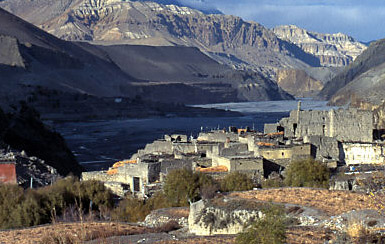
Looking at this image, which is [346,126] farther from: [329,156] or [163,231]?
[163,231]

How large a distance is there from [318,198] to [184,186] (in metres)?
7.45

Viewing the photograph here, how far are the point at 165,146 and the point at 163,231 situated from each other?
81.9 ft

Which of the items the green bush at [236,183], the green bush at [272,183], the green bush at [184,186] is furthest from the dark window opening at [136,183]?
the green bush at [272,183]

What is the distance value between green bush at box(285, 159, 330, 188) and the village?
3.76ft

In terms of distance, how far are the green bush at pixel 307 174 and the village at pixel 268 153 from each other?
1.15 meters

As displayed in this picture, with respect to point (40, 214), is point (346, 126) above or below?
above

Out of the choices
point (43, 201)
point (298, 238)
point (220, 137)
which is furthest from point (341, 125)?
point (298, 238)

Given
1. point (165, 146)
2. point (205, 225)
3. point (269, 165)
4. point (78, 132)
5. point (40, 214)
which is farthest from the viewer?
point (78, 132)

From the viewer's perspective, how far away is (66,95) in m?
169

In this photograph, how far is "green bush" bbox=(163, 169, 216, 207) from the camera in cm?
2347

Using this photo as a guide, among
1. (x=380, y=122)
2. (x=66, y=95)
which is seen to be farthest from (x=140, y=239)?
(x=66, y=95)

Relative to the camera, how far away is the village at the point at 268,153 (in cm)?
3038

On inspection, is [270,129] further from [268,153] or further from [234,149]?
[268,153]

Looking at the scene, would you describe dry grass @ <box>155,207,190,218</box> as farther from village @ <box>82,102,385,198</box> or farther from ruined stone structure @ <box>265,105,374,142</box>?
ruined stone structure @ <box>265,105,374,142</box>
